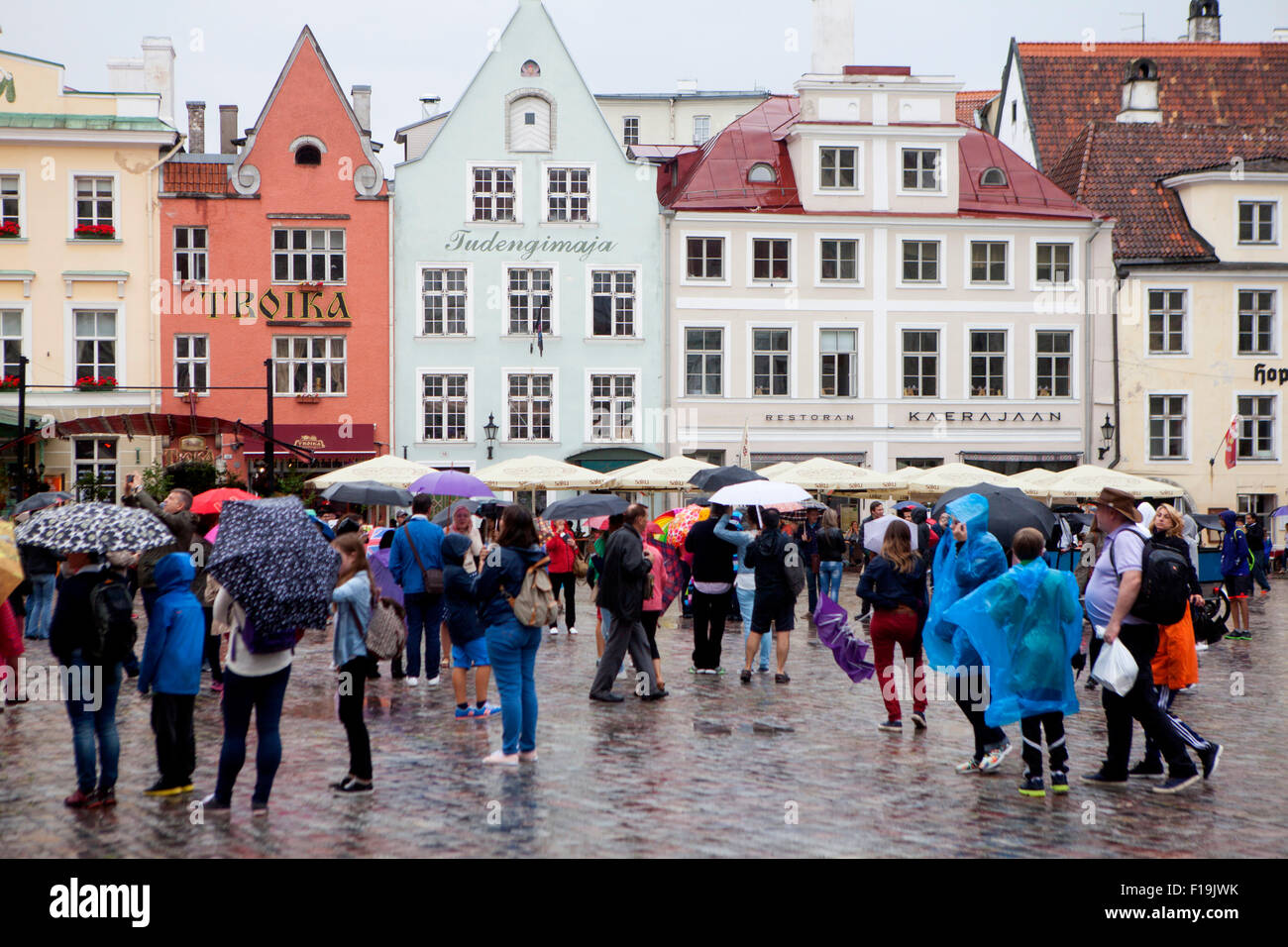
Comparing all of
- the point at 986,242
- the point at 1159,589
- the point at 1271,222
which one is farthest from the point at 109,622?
the point at 1271,222

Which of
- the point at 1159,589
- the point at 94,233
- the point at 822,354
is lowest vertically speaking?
the point at 1159,589

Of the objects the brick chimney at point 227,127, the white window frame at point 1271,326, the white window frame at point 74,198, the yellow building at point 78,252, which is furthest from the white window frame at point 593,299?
the white window frame at point 1271,326

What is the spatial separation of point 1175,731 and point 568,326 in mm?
29791

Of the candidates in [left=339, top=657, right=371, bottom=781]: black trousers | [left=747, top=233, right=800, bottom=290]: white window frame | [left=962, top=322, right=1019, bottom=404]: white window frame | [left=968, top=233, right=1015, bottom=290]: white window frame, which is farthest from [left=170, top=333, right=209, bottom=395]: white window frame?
[left=339, top=657, right=371, bottom=781]: black trousers

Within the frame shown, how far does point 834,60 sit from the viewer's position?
42.7 meters

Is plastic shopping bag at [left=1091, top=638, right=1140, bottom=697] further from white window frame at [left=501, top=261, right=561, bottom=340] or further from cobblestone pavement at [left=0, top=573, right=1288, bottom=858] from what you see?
white window frame at [left=501, top=261, right=561, bottom=340]

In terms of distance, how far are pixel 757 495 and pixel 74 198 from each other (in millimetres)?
27708


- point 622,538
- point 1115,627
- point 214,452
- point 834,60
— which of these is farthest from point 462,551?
point 834,60

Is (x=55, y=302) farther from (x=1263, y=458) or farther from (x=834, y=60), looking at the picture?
(x=1263, y=458)

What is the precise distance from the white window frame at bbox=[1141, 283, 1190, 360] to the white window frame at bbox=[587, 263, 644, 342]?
14157 mm

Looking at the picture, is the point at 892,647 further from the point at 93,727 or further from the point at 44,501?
the point at 44,501

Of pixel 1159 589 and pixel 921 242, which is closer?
pixel 1159 589

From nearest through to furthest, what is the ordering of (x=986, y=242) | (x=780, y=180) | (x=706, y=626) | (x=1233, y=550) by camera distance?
1. (x=706, y=626)
2. (x=1233, y=550)
3. (x=986, y=242)
4. (x=780, y=180)

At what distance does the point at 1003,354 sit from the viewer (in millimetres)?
39875
